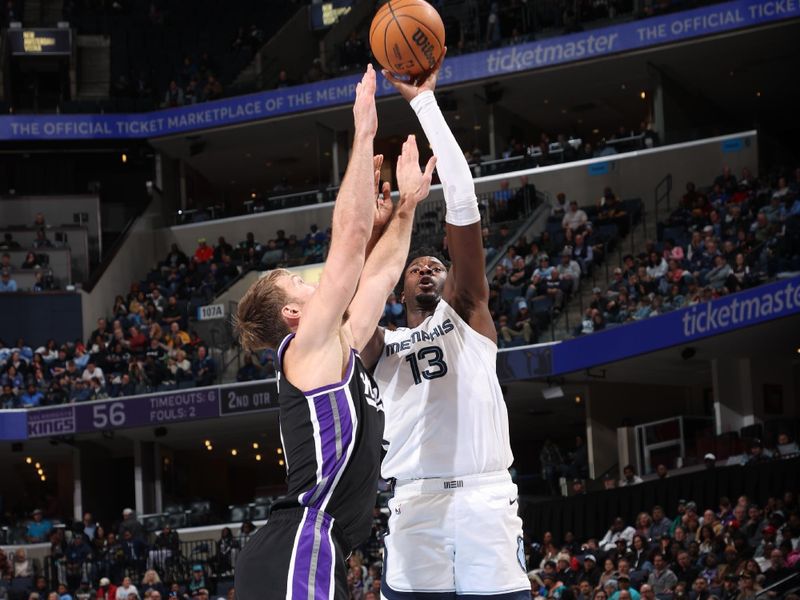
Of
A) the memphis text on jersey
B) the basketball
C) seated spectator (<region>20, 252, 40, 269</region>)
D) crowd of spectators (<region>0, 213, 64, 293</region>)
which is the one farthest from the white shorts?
seated spectator (<region>20, 252, 40, 269</region>)

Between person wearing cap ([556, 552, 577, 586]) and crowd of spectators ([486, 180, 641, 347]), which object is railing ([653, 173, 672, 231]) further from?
person wearing cap ([556, 552, 577, 586])

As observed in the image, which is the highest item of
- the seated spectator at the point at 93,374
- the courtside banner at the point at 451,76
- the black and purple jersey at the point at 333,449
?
the courtside banner at the point at 451,76

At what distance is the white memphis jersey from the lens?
6.08m

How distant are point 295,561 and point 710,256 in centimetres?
1871

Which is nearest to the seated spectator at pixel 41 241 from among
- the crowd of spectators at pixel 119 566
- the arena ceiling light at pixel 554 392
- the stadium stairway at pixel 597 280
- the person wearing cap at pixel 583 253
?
the crowd of spectators at pixel 119 566

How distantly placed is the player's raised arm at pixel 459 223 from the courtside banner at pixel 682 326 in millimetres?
13854

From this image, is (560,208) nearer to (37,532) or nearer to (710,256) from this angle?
(710,256)

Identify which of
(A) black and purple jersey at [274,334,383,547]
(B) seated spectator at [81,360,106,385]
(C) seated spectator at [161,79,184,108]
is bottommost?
(A) black and purple jersey at [274,334,383,547]

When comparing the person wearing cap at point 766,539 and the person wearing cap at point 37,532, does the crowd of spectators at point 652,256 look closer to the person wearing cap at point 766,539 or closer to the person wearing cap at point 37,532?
the person wearing cap at point 766,539

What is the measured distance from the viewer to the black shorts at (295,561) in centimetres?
477

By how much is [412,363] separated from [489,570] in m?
1.04

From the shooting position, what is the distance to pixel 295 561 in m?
4.81

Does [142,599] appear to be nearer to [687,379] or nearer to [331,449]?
[687,379]

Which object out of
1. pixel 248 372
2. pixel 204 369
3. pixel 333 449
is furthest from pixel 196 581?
pixel 333 449
